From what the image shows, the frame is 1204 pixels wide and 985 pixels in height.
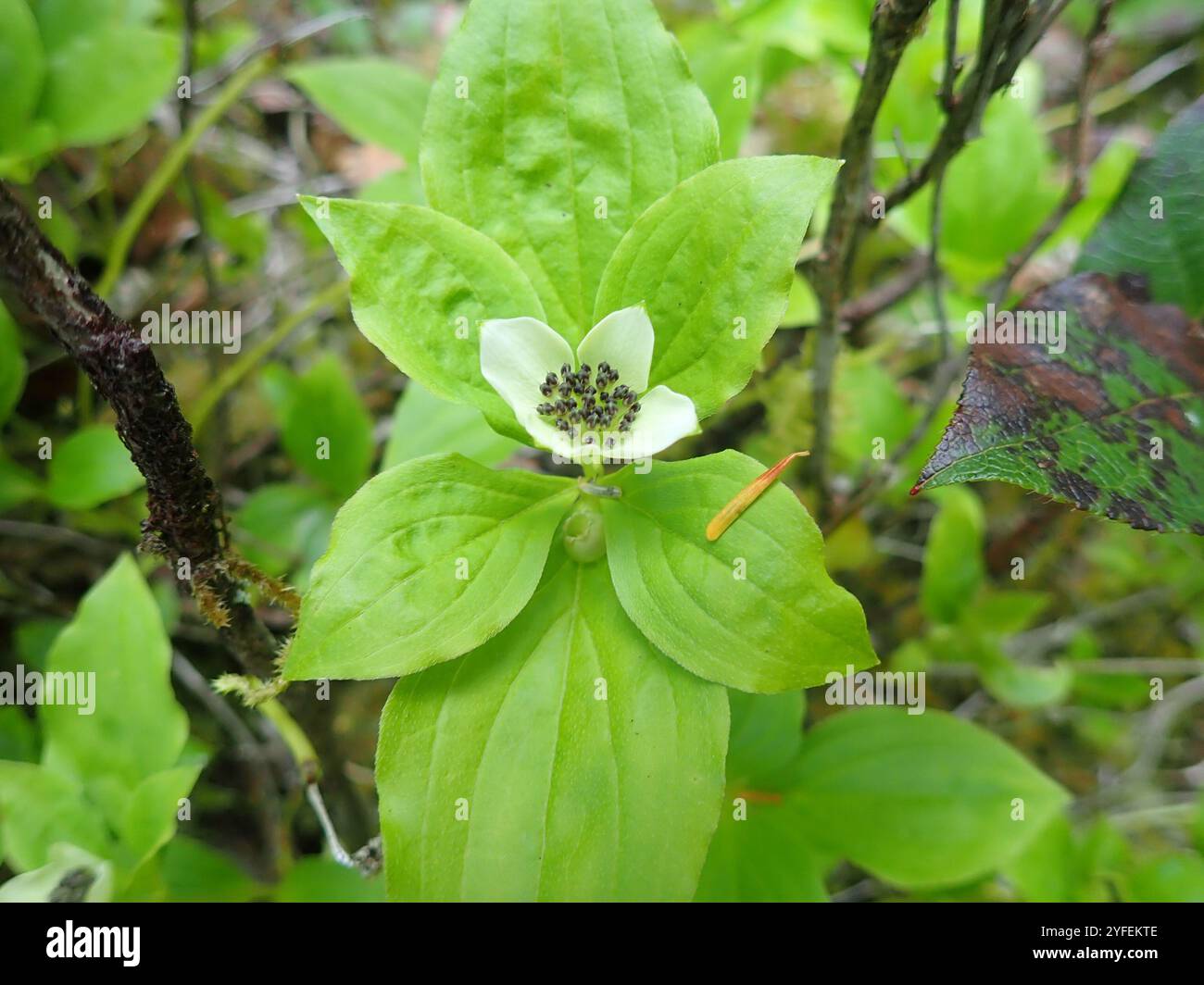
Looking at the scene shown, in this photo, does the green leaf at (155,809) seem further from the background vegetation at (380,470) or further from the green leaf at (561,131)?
the green leaf at (561,131)

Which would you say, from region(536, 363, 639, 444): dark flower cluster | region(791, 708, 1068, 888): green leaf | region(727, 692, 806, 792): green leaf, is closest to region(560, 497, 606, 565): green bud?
region(536, 363, 639, 444): dark flower cluster

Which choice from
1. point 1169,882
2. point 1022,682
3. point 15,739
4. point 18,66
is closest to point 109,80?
point 18,66

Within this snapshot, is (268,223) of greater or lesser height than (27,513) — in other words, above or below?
above

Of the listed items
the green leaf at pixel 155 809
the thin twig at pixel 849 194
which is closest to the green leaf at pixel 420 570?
the green leaf at pixel 155 809

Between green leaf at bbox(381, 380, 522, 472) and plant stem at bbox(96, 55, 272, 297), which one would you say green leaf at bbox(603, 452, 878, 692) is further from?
plant stem at bbox(96, 55, 272, 297)
